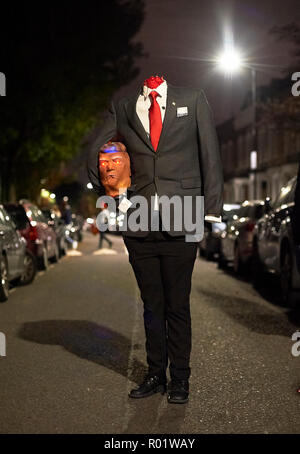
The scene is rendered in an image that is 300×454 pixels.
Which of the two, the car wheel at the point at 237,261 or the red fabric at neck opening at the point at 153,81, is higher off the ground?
the red fabric at neck opening at the point at 153,81

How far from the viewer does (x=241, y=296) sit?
38.3 feet

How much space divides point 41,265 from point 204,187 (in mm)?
11278

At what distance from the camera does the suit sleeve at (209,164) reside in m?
5.05

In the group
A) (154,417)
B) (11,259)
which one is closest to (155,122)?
(154,417)

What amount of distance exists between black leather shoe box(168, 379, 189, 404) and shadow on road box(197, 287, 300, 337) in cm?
304

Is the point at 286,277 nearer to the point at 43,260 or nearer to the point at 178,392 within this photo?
the point at 178,392

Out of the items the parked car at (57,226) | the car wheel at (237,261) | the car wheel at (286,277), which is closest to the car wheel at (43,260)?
the parked car at (57,226)

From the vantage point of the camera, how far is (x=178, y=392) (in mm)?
5199

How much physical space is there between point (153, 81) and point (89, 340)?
320cm

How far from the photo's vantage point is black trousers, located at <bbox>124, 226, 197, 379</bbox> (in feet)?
17.2

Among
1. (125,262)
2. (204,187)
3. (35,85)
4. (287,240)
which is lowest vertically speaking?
(125,262)

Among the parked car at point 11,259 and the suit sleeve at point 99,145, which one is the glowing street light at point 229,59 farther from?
the suit sleeve at point 99,145

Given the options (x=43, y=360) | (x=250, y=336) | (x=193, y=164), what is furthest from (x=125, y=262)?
(x=193, y=164)
